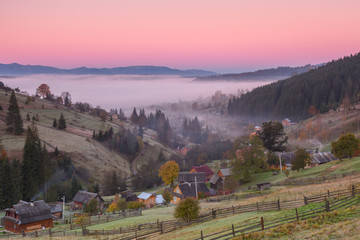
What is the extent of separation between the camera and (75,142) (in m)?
128

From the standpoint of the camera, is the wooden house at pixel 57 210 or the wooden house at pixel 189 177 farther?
the wooden house at pixel 189 177

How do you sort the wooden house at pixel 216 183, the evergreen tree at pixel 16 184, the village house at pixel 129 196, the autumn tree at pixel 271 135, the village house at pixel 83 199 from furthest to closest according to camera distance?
the wooden house at pixel 216 183, the autumn tree at pixel 271 135, the village house at pixel 129 196, the village house at pixel 83 199, the evergreen tree at pixel 16 184

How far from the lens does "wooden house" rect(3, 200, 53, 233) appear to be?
58.3 metres

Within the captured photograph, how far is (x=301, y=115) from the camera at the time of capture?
189 m

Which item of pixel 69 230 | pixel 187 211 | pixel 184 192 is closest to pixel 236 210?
pixel 187 211

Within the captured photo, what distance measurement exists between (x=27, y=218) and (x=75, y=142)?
70.1 meters

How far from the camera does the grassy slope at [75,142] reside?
111 metres

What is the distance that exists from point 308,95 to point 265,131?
123 meters

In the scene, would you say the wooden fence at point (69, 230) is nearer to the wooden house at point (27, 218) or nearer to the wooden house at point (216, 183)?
the wooden house at point (27, 218)

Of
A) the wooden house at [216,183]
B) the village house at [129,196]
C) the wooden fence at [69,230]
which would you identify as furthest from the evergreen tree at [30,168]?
the wooden house at [216,183]

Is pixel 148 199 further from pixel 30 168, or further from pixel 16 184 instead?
pixel 30 168

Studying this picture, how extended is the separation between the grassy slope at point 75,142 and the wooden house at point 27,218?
44.2m

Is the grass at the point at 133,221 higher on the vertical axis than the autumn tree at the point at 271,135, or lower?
lower

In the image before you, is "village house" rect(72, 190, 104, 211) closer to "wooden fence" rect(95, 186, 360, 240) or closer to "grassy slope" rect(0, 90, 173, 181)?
"grassy slope" rect(0, 90, 173, 181)
